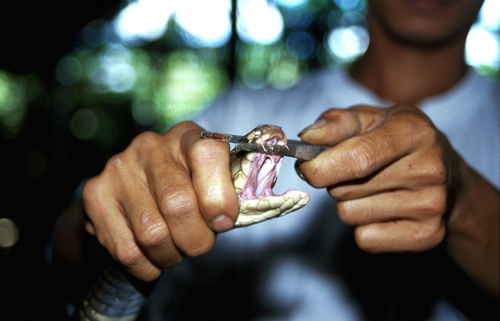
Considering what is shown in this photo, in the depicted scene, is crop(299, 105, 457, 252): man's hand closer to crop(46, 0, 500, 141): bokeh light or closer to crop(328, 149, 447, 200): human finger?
crop(328, 149, 447, 200): human finger

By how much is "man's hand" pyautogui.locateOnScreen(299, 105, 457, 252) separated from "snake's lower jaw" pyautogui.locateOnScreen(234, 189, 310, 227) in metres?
0.05

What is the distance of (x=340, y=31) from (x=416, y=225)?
30.6 feet

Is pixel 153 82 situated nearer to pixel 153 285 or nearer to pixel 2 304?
pixel 2 304

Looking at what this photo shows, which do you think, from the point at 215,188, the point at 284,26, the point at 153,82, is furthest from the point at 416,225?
the point at 153,82

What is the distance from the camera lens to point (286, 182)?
1.70 meters

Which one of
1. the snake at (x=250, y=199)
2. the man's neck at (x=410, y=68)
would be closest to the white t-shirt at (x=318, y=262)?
the man's neck at (x=410, y=68)

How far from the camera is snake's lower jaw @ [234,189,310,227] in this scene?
847mm

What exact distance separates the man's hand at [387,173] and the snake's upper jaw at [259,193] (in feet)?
0.25

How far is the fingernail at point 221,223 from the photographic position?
2.54ft

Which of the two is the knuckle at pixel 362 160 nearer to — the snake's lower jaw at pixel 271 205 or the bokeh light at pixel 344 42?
the snake's lower jaw at pixel 271 205

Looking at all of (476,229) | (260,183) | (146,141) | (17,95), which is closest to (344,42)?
(17,95)

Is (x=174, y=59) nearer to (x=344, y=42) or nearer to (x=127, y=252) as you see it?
(x=344, y=42)

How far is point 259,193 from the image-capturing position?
95 centimetres

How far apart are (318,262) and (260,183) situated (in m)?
0.81
